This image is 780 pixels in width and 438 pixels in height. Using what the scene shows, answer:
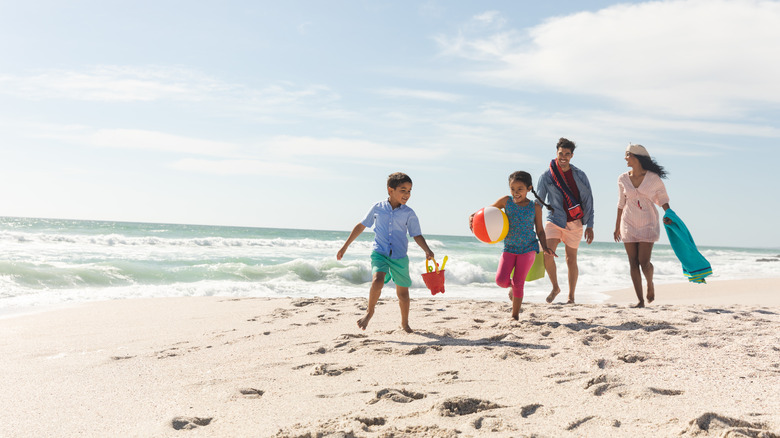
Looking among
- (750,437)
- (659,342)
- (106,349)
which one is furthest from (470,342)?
(106,349)

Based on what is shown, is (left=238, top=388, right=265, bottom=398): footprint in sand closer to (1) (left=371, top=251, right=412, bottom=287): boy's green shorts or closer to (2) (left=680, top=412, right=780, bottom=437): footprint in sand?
(1) (left=371, top=251, right=412, bottom=287): boy's green shorts

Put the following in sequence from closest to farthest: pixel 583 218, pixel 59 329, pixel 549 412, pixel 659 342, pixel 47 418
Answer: pixel 549 412, pixel 47 418, pixel 659 342, pixel 59 329, pixel 583 218

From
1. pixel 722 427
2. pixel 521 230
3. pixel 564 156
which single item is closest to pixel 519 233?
pixel 521 230

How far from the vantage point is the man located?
6398 millimetres

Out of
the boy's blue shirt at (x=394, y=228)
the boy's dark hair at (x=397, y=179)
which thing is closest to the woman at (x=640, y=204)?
the boy's blue shirt at (x=394, y=228)

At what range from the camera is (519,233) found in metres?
5.04

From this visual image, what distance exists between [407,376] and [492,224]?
6.46ft

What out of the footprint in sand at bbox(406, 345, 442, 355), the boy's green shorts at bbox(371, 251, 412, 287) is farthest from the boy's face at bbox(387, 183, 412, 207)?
the footprint in sand at bbox(406, 345, 442, 355)

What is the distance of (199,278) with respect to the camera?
488 inches

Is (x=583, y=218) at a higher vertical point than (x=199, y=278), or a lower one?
higher

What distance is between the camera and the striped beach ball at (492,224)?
494 centimetres

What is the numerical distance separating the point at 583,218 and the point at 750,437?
179 inches

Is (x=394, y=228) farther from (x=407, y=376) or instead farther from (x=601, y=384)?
(x=601, y=384)

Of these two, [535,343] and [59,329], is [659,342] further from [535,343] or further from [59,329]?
[59,329]
